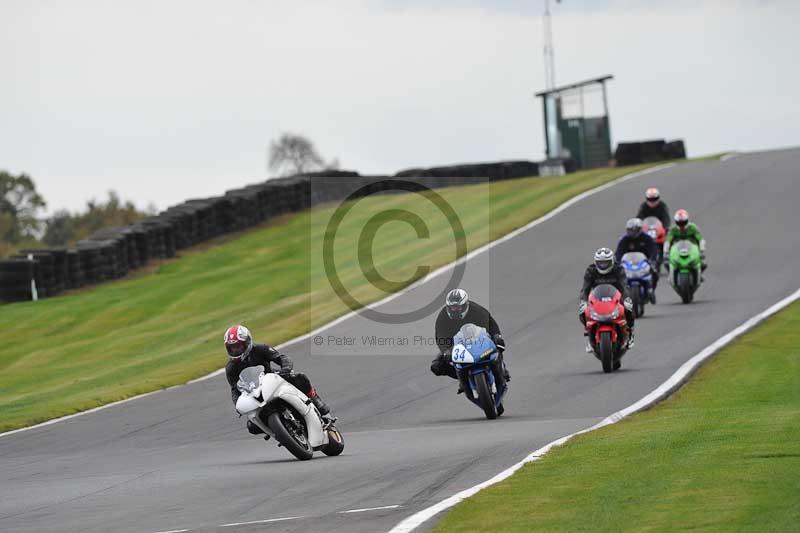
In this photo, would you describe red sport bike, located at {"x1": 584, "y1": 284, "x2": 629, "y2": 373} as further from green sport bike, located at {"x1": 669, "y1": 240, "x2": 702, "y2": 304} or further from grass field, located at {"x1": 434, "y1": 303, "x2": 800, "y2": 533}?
green sport bike, located at {"x1": 669, "y1": 240, "x2": 702, "y2": 304}

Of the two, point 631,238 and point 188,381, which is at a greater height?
point 631,238

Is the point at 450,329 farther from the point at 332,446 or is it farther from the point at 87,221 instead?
the point at 87,221

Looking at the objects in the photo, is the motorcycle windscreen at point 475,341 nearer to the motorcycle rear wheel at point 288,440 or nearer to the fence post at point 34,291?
the motorcycle rear wheel at point 288,440

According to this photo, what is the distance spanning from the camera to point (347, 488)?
11.2 meters

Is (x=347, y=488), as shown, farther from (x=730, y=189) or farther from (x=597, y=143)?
(x=597, y=143)

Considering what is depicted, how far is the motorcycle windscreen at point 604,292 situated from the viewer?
1950 cm

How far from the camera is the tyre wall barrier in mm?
49031

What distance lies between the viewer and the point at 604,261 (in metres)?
20.0

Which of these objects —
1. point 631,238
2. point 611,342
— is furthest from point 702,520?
point 631,238

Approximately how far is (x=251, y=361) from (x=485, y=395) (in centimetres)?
323

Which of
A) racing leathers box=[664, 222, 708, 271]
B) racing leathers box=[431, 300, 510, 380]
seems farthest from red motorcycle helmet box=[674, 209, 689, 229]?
racing leathers box=[431, 300, 510, 380]

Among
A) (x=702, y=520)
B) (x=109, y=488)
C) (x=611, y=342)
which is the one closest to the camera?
(x=702, y=520)

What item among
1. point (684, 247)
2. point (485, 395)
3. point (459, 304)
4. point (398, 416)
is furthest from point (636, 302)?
point (485, 395)

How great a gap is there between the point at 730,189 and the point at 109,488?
93.3 ft
